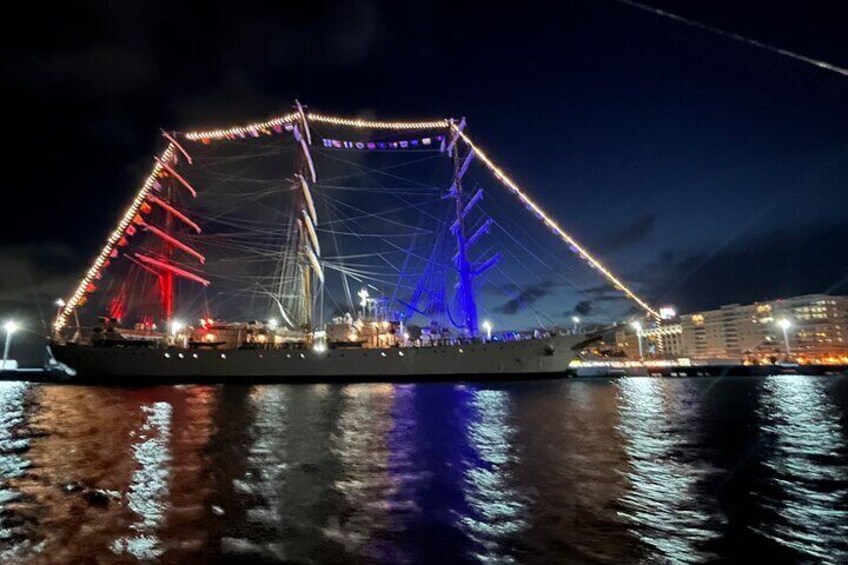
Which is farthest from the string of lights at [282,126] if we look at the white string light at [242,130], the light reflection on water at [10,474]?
the light reflection on water at [10,474]

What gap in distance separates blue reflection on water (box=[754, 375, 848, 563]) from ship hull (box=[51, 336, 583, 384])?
95.5 ft

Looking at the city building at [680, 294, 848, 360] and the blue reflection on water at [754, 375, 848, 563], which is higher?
the city building at [680, 294, 848, 360]

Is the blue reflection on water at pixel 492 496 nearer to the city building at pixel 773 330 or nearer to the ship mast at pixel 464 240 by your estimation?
the ship mast at pixel 464 240

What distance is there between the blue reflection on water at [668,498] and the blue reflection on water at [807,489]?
82cm

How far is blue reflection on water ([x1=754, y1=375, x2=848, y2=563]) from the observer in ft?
18.4

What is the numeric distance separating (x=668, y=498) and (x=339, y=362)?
1579 inches

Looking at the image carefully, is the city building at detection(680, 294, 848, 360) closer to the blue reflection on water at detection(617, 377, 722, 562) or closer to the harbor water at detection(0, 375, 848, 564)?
the blue reflection on water at detection(617, 377, 722, 562)

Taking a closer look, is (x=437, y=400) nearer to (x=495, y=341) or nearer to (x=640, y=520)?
(x=640, y=520)

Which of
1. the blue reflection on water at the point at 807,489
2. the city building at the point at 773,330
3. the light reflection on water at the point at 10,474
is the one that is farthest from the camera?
the city building at the point at 773,330

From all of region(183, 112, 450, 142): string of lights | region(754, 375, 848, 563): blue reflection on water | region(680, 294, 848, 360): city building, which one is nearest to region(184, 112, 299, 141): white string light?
region(183, 112, 450, 142): string of lights

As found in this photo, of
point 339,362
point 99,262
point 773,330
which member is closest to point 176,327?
point 99,262

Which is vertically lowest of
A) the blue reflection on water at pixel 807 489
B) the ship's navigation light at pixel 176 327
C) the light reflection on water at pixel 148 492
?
the blue reflection on water at pixel 807 489

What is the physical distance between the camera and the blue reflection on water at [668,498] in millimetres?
5449

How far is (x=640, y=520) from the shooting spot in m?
6.18
